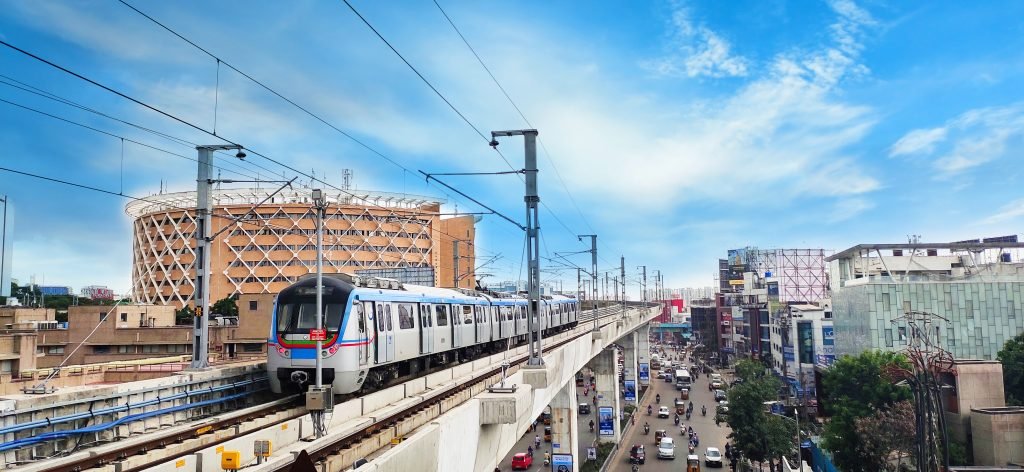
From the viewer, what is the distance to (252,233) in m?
89.2

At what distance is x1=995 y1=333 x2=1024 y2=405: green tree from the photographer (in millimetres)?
A: 37469

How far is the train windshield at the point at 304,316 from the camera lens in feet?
50.2

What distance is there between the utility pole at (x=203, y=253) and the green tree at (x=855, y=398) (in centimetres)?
2927

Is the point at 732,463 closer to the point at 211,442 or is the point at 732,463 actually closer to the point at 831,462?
the point at 831,462

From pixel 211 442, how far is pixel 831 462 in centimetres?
3290

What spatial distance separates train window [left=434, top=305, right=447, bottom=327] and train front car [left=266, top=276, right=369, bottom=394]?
19.6ft

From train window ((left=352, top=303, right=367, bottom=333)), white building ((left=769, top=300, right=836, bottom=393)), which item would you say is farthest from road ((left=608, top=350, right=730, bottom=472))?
train window ((left=352, top=303, right=367, bottom=333))

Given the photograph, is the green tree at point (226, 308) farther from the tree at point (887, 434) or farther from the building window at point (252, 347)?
the tree at point (887, 434)

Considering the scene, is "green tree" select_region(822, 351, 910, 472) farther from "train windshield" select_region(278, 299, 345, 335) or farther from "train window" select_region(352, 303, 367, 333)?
"train windshield" select_region(278, 299, 345, 335)

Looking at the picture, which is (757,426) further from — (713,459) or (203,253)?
(203,253)

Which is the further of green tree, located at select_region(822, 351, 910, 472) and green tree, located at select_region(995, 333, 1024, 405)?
green tree, located at select_region(995, 333, 1024, 405)

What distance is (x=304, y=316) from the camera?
1537cm

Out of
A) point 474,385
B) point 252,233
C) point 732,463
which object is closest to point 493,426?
point 474,385

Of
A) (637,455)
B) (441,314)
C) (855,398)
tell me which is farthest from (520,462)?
(441,314)
